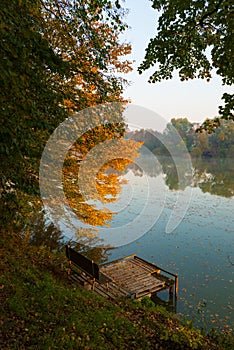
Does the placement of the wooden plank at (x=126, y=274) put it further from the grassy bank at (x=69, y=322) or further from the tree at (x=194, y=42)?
the tree at (x=194, y=42)

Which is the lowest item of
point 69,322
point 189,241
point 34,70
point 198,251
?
point 198,251

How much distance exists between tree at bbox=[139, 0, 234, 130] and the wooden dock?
6419mm

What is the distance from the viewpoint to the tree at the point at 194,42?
Answer: 4.39 metres

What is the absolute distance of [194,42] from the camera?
5398 millimetres

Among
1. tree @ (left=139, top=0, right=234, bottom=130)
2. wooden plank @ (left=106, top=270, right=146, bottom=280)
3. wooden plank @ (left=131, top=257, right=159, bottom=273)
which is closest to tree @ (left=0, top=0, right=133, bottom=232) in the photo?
tree @ (left=139, top=0, right=234, bottom=130)

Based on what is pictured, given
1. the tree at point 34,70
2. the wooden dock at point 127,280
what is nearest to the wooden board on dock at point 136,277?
the wooden dock at point 127,280

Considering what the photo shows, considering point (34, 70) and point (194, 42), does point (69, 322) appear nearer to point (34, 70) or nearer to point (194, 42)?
point (34, 70)

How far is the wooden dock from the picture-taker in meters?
8.72

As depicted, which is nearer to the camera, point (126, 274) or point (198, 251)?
point (126, 274)

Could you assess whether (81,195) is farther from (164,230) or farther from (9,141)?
(164,230)

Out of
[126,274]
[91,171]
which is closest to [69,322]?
[126,274]

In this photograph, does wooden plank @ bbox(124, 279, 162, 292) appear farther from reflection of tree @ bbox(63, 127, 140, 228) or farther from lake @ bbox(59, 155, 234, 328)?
reflection of tree @ bbox(63, 127, 140, 228)

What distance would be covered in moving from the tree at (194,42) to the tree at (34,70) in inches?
46.5

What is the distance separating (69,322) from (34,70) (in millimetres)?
5185
